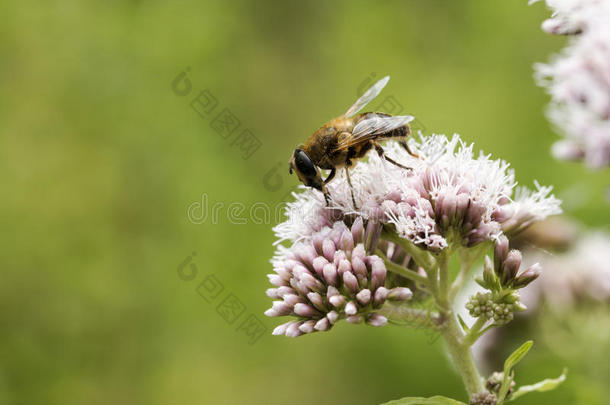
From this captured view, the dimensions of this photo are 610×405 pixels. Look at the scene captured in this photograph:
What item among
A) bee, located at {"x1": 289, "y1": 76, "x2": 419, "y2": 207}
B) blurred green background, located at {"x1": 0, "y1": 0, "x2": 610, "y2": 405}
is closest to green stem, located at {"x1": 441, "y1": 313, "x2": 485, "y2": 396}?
bee, located at {"x1": 289, "y1": 76, "x2": 419, "y2": 207}

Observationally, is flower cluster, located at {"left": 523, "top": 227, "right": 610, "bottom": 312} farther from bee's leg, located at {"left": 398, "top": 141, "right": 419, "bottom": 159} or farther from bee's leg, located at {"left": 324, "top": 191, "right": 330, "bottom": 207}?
bee's leg, located at {"left": 324, "top": 191, "right": 330, "bottom": 207}

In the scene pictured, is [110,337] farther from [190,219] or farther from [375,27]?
[375,27]

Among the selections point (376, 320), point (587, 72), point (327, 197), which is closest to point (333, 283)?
point (376, 320)

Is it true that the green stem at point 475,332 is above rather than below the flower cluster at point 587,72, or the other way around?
below

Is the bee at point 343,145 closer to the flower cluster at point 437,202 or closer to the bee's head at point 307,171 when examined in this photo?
the bee's head at point 307,171

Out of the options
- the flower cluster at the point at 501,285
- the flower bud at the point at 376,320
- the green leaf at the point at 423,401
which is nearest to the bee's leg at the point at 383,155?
the flower cluster at the point at 501,285

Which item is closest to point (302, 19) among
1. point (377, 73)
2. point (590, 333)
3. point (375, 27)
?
point (375, 27)
